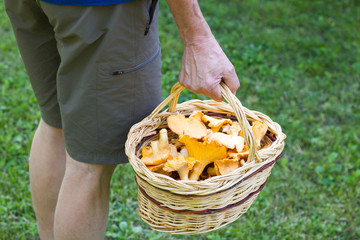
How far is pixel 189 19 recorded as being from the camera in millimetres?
1341

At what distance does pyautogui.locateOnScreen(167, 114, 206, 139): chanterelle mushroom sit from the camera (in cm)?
150

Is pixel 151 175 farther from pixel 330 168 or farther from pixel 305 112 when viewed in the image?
pixel 305 112

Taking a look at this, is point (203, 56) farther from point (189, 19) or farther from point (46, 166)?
point (46, 166)

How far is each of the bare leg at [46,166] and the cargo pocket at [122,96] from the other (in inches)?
15.6

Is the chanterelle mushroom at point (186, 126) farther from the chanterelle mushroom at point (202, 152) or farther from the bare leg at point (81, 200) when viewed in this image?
the bare leg at point (81, 200)

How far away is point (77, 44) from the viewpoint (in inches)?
50.0

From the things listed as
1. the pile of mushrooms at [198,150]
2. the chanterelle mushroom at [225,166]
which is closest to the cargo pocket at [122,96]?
the pile of mushrooms at [198,150]

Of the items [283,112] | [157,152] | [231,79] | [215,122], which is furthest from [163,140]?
[283,112]

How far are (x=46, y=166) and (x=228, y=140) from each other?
786 mm

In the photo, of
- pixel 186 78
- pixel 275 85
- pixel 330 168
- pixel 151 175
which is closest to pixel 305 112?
pixel 275 85

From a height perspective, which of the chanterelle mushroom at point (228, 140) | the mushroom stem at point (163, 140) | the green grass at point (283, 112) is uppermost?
the chanterelle mushroom at point (228, 140)

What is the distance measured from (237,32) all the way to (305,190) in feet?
7.03

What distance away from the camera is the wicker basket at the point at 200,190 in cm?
126

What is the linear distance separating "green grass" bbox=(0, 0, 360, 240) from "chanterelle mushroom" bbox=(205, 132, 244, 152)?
81cm
